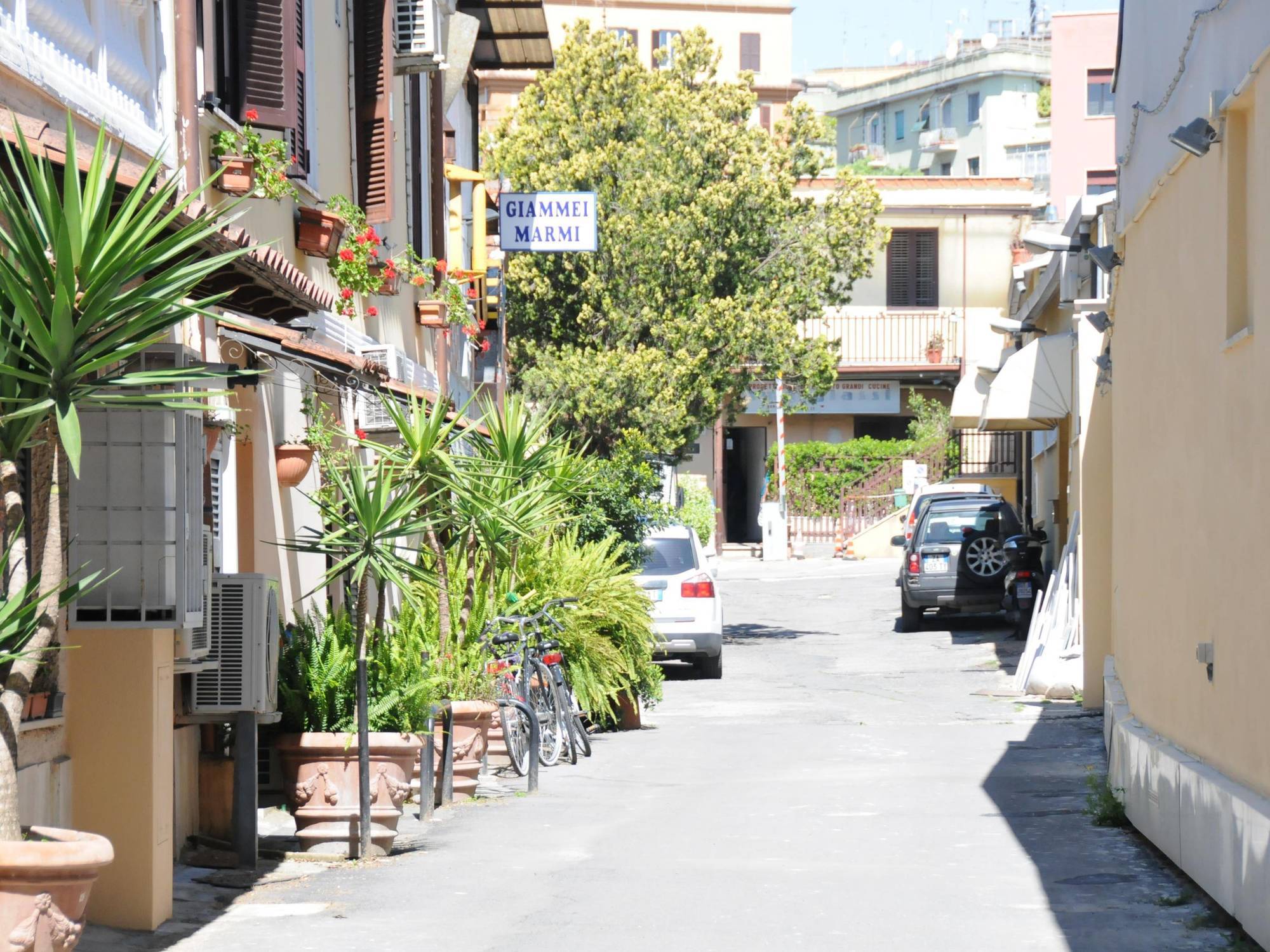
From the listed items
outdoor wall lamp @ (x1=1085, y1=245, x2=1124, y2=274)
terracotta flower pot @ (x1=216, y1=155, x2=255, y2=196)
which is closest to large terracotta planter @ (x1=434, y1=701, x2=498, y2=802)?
terracotta flower pot @ (x1=216, y1=155, x2=255, y2=196)

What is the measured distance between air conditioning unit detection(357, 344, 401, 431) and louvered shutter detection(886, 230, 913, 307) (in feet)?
124

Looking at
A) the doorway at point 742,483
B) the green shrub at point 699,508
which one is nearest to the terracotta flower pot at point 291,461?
the green shrub at point 699,508

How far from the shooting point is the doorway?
1998 inches

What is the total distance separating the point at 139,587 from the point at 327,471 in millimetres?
4404

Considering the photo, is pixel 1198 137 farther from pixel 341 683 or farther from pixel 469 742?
pixel 469 742

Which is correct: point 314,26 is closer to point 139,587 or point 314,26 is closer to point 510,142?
point 139,587

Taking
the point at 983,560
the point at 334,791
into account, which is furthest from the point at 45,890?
the point at 983,560

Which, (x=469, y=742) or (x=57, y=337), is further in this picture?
(x=469, y=742)

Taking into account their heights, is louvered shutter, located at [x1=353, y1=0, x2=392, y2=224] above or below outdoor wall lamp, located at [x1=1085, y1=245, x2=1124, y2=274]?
above

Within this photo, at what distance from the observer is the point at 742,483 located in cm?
5175

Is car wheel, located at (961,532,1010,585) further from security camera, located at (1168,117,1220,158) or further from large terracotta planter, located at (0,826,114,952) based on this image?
large terracotta planter, located at (0,826,114,952)

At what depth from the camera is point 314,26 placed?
1310 centimetres

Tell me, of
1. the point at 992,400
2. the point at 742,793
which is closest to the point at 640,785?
the point at 742,793

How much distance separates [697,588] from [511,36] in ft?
24.0
